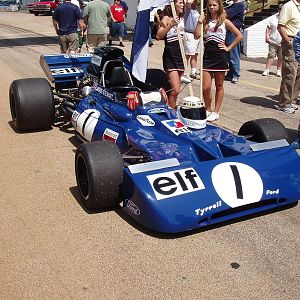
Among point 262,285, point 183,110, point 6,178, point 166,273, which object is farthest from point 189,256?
point 6,178

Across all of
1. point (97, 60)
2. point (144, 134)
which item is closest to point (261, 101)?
point (97, 60)

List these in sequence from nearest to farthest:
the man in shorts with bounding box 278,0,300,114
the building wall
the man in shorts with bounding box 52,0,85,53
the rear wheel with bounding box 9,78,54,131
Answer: the rear wheel with bounding box 9,78,54,131 → the man in shorts with bounding box 278,0,300,114 → the man in shorts with bounding box 52,0,85,53 → the building wall

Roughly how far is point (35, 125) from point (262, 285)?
4193 mm

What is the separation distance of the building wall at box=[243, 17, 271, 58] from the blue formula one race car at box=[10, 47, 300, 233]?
976 centimetres

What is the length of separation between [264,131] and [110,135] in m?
1.63

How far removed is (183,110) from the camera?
4.70m

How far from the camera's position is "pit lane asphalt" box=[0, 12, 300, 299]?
303 centimetres

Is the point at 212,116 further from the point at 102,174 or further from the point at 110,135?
the point at 102,174

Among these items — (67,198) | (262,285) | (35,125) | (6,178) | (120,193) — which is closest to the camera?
(262,285)

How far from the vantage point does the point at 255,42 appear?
14.9m

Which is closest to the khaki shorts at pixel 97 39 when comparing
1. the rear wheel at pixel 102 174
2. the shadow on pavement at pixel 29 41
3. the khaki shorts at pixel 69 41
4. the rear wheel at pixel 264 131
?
the khaki shorts at pixel 69 41

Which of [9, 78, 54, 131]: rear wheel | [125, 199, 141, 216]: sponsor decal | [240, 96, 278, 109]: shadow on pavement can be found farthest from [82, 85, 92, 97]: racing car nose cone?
[240, 96, 278, 109]: shadow on pavement

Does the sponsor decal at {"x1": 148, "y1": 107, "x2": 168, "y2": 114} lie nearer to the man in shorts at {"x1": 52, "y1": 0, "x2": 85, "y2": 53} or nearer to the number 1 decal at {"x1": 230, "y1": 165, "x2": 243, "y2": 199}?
the number 1 decal at {"x1": 230, "y1": 165, "x2": 243, "y2": 199}

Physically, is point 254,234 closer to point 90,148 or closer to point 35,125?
point 90,148
